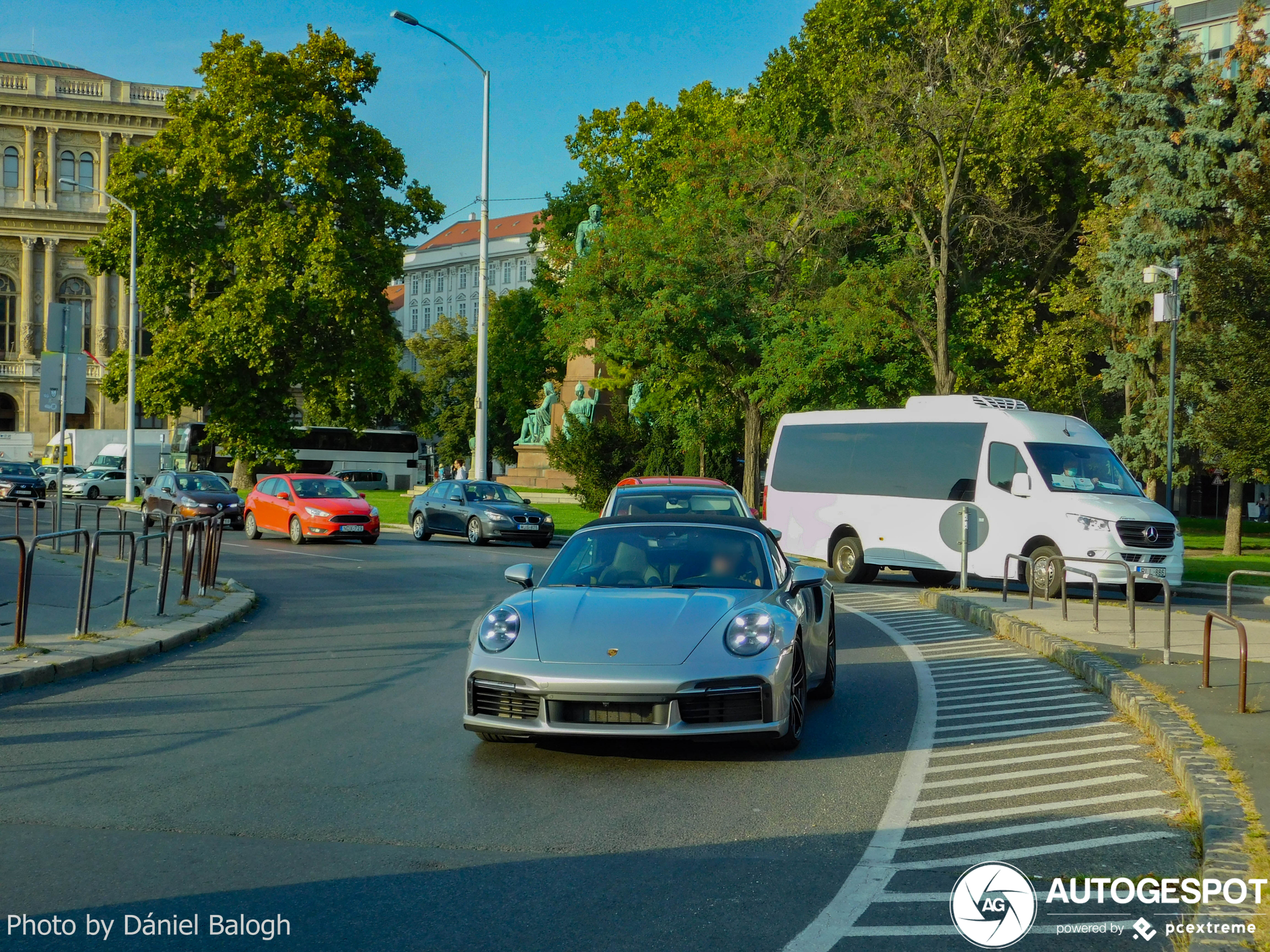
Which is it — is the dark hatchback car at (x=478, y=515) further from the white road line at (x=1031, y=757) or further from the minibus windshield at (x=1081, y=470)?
the white road line at (x=1031, y=757)

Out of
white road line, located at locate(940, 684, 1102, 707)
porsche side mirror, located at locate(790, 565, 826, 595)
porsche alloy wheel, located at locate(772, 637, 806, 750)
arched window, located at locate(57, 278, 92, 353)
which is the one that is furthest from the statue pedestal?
porsche alloy wheel, located at locate(772, 637, 806, 750)

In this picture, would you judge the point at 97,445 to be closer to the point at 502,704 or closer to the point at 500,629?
the point at 500,629

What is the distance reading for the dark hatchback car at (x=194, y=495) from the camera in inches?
1257

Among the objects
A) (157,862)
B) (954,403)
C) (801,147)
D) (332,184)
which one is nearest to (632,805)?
(157,862)

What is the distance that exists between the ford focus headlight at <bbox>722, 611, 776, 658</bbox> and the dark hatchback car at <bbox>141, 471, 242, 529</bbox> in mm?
25483

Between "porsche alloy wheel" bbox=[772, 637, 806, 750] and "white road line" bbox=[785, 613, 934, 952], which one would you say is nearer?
"white road line" bbox=[785, 613, 934, 952]

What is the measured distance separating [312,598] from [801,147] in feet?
96.3

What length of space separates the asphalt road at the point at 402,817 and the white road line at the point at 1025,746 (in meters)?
0.42

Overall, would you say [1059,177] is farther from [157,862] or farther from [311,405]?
[157,862]

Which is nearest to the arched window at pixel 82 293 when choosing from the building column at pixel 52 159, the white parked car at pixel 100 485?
the building column at pixel 52 159

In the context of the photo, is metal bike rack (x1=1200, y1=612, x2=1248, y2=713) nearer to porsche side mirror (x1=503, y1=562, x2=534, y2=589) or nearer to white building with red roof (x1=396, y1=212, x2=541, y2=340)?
porsche side mirror (x1=503, y1=562, x2=534, y2=589)

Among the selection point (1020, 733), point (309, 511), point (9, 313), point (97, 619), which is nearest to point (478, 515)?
point (309, 511)

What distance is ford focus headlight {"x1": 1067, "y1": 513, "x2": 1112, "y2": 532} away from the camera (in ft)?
62.5

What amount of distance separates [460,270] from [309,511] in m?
106
